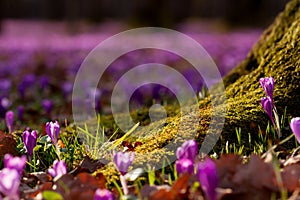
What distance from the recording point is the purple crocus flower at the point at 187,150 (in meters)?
1.96

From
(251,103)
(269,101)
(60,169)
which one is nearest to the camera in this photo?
(60,169)

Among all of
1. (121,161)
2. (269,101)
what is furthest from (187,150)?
(269,101)

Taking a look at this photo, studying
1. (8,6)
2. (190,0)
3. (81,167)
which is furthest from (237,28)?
(81,167)

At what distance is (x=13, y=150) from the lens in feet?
8.99

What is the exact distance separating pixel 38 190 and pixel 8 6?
56528mm

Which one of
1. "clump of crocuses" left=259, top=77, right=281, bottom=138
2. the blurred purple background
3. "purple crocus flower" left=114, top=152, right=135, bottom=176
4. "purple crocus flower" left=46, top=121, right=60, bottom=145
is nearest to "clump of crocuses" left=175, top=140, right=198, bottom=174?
"purple crocus flower" left=114, top=152, right=135, bottom=176

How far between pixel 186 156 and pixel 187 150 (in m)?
0.02

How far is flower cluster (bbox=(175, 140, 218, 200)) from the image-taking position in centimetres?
166

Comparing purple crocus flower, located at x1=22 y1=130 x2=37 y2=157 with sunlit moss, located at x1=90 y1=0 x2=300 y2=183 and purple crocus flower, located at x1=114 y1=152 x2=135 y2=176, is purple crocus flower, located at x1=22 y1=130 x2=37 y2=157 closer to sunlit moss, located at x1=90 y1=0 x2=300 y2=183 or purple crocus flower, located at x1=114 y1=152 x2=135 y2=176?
sunlit moss, located at x1=90 y1=0 x2=300 y2=183

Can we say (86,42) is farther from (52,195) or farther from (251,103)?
(52,195)

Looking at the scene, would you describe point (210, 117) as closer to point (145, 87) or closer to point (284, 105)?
point (284, 105)

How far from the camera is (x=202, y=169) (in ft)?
5.48

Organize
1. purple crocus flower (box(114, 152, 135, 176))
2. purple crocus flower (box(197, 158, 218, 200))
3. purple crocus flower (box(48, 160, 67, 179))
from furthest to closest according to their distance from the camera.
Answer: purple crocus flower (box(48, 160, 67, 179)) < purple crocus flower (box(114, 152, 135, 176)) < purple crocus flower (box(197, 158, 218, 200))

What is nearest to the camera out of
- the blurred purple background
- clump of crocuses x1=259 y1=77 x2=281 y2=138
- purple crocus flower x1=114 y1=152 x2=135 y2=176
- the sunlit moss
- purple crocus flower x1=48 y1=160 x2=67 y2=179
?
purple crocus flower x1=114 y1=152 x2=135 y2=176
